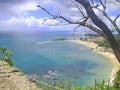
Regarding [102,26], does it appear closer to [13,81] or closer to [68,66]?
[13,81]

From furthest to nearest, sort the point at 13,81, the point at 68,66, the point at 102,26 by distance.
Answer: the point at 68,66, the point at 102,26, the point at 13,81

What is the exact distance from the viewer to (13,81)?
6684mm

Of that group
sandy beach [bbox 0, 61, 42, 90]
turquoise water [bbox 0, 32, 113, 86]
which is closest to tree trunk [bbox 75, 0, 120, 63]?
sandy beach [bbox 0, 61, 42, 90]

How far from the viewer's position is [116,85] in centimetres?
1686

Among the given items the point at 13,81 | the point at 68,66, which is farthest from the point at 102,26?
the point at 68,66

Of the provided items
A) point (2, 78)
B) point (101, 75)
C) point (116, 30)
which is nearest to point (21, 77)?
point (2, 78)

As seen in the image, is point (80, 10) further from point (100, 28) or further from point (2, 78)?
point (2, 78)

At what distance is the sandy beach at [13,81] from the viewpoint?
6266mm

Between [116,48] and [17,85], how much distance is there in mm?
3568

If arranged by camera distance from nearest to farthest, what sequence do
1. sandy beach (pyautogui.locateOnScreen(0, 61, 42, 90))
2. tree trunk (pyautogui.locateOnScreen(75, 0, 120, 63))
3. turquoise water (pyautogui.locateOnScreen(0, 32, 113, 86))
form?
sandy beach (pyautogui.locateOnScreen(0, 61, 42, 90)) → tree trunk (pyautogui.locateOnScreen(75, 0, 120, 63)) → turquoise water (pyautogui.locateOnScreen(0, 32, 113, 86))

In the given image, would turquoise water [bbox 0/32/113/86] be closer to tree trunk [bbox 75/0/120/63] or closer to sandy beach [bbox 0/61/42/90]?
tree trunk [bbox 75/0/120/63]

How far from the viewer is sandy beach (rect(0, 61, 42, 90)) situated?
247 inches

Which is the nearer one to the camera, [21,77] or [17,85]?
[17,85]

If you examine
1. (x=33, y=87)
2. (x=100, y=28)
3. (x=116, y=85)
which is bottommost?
(x=116, y=85)
